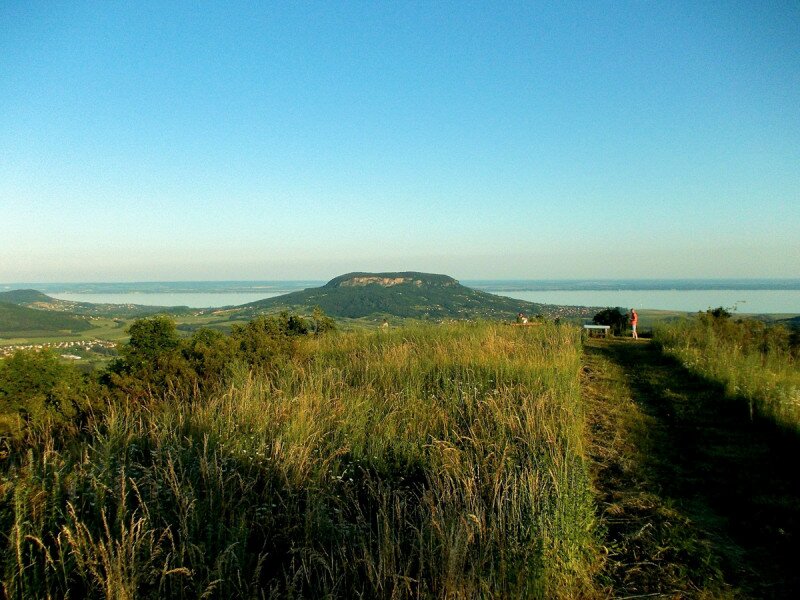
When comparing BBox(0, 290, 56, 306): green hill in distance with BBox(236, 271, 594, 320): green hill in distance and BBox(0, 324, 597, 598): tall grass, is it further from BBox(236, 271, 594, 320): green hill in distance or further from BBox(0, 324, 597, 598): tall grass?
BBox(0, 324, 597, 598): tall grass

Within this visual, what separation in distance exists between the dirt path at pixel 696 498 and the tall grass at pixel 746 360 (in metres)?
0.35

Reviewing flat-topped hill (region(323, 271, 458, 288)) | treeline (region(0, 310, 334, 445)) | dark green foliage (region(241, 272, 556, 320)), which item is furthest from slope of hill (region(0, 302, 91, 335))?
flat-topped hill (region(323, 271, 458, 288))

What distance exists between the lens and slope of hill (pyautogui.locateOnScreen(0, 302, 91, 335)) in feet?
185

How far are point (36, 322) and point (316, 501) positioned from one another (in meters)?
73.8

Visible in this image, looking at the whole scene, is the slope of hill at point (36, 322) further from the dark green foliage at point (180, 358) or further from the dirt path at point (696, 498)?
the dirt path at point (696, 498)

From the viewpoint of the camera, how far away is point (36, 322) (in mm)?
61344

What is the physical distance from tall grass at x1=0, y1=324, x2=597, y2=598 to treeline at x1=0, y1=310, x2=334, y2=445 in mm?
543

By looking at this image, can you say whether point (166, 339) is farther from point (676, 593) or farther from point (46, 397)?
point (676, 593)

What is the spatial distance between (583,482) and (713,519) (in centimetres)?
119

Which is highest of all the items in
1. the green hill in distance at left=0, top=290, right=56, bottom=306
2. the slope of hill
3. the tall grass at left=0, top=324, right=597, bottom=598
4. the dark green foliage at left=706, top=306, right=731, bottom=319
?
the dark green foliage at left=706, top=306, right=731, bottom=319

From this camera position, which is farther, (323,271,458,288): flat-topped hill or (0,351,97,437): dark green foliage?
(323,271,458,288): flat-topped hill

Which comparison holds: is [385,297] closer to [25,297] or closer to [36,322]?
[36,322]

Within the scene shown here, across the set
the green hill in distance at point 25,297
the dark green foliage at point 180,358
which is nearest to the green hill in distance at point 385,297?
the green hill in distance at point 25,297

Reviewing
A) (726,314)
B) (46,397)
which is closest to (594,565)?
(46,397)
